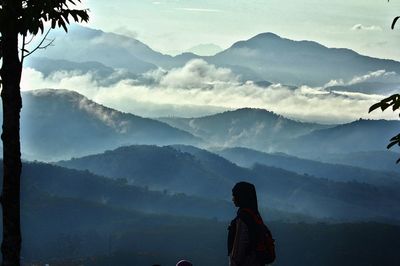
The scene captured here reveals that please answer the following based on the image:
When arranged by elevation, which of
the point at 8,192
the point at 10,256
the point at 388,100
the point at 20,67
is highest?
the point at 20,67

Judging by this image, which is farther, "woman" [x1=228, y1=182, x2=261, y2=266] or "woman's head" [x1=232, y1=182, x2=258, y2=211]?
"woman's head" [x1=232, y1=182, x2=258, y2=211]

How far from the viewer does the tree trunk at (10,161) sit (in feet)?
47.9

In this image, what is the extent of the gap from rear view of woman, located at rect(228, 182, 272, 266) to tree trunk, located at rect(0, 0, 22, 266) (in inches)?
175

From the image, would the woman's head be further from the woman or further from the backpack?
the backpack

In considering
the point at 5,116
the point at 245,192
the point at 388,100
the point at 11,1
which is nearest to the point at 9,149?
the point at 5,116

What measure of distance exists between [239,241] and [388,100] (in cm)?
486

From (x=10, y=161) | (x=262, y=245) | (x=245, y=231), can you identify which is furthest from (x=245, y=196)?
(x=10, y=161)

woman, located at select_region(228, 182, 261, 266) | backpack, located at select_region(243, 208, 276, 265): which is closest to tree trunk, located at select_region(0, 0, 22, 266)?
woman, located at select_region(228, 182, 261, 266)

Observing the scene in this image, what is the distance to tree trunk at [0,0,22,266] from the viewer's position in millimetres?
14602

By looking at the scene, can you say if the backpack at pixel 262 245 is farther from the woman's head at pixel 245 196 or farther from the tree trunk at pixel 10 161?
the tree trunk at pixel 10 161

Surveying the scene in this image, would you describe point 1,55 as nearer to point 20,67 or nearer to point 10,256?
point 20,67

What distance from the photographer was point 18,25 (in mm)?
14836

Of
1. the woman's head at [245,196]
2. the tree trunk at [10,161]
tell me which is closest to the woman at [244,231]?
the woman's head at [245,196]

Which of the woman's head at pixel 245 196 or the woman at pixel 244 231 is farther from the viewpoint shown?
the woman's head at pixel 245 196
